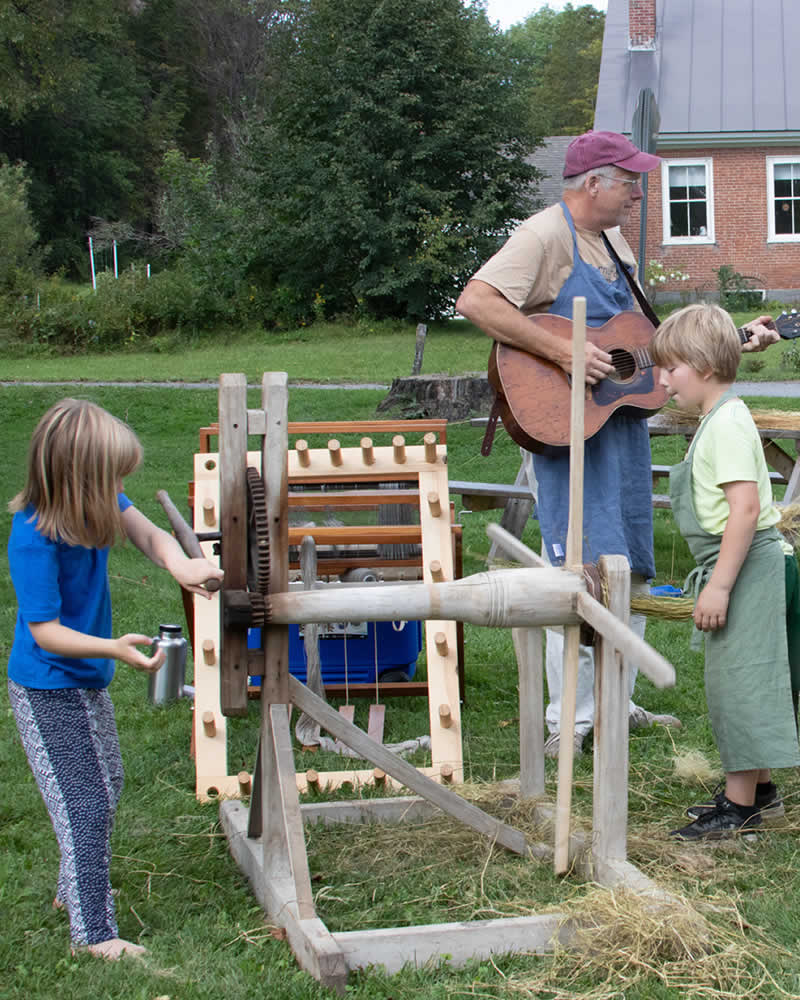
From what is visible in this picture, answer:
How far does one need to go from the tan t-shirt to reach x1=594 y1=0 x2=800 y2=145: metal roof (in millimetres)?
21891

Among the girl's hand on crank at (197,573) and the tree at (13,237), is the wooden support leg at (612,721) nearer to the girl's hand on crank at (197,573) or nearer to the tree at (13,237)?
the girl's hand on crank at (197,573)

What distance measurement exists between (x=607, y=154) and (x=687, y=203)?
75.8 ft

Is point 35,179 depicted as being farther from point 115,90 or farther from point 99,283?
point 99,283

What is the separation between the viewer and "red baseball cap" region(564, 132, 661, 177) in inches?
171

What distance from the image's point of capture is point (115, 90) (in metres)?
47.8

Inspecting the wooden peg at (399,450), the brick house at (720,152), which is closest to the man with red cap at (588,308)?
the wooden peg at (399,450)

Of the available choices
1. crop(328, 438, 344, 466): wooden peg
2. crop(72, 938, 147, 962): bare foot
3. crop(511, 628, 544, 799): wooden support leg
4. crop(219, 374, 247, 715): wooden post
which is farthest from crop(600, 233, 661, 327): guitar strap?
crop(72, 938, 147, 962): bare foot

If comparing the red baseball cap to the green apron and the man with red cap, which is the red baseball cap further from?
the green apron

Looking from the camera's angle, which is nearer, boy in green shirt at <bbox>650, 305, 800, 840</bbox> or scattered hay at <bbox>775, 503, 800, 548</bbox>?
boy in green shirt at <bbox>650, 305, 800, 840</bbox>

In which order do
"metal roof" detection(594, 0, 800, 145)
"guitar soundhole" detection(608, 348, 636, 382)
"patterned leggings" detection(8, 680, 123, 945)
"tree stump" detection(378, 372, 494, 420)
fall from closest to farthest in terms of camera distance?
"patterned leggings" detection(8, 680, 123, 945)
"guitar soundhole" detection(608, 348, 636, 382)
"tree stump" detection(378, 372, 494, 420)
"metal roof" detection(594, 0, 800, 145)

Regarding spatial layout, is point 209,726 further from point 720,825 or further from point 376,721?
point 720,825

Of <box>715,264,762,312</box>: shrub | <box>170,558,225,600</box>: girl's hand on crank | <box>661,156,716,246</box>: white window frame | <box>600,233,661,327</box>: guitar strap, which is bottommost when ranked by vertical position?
<box>170,558,225,600</box>: girl's hand on crank

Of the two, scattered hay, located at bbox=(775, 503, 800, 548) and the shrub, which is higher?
the shrub

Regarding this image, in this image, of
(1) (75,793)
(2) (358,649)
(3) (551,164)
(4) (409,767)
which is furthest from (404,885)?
(3) (551,164)
